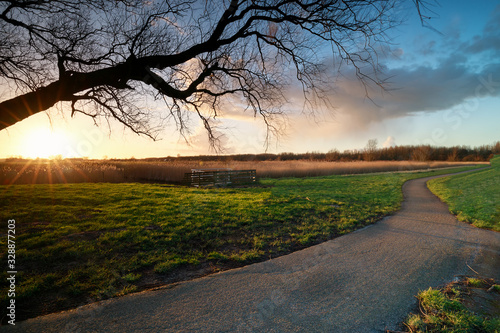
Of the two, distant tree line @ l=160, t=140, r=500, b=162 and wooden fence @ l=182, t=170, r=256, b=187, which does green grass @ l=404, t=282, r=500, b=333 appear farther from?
distant tree line @ l=160, t=140, r=500, b=162

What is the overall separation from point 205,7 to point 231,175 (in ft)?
50.9

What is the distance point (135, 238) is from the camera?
548 centimetres

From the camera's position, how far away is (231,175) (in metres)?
20.6

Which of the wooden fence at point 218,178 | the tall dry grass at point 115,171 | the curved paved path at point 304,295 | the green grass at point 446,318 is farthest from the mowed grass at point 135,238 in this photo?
the wooden fence at point 218,178

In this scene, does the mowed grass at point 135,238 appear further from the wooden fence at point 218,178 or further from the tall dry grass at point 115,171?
the wooden fence at point 218,178

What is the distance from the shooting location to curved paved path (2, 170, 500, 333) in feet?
8.97

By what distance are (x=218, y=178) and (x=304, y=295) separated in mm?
16859

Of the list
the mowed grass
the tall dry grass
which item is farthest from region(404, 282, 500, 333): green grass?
the tall dry grass

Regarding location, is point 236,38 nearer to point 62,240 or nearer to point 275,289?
point 275,289

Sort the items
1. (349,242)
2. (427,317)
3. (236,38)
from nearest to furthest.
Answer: (427,317), (349,242), (236,38)

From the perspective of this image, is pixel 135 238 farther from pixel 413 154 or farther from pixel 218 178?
pixel 413 154

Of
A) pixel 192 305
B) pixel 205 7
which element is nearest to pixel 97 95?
pixel 205 7

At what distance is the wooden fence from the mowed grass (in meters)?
9.14

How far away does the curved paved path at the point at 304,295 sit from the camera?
8.97 feet
